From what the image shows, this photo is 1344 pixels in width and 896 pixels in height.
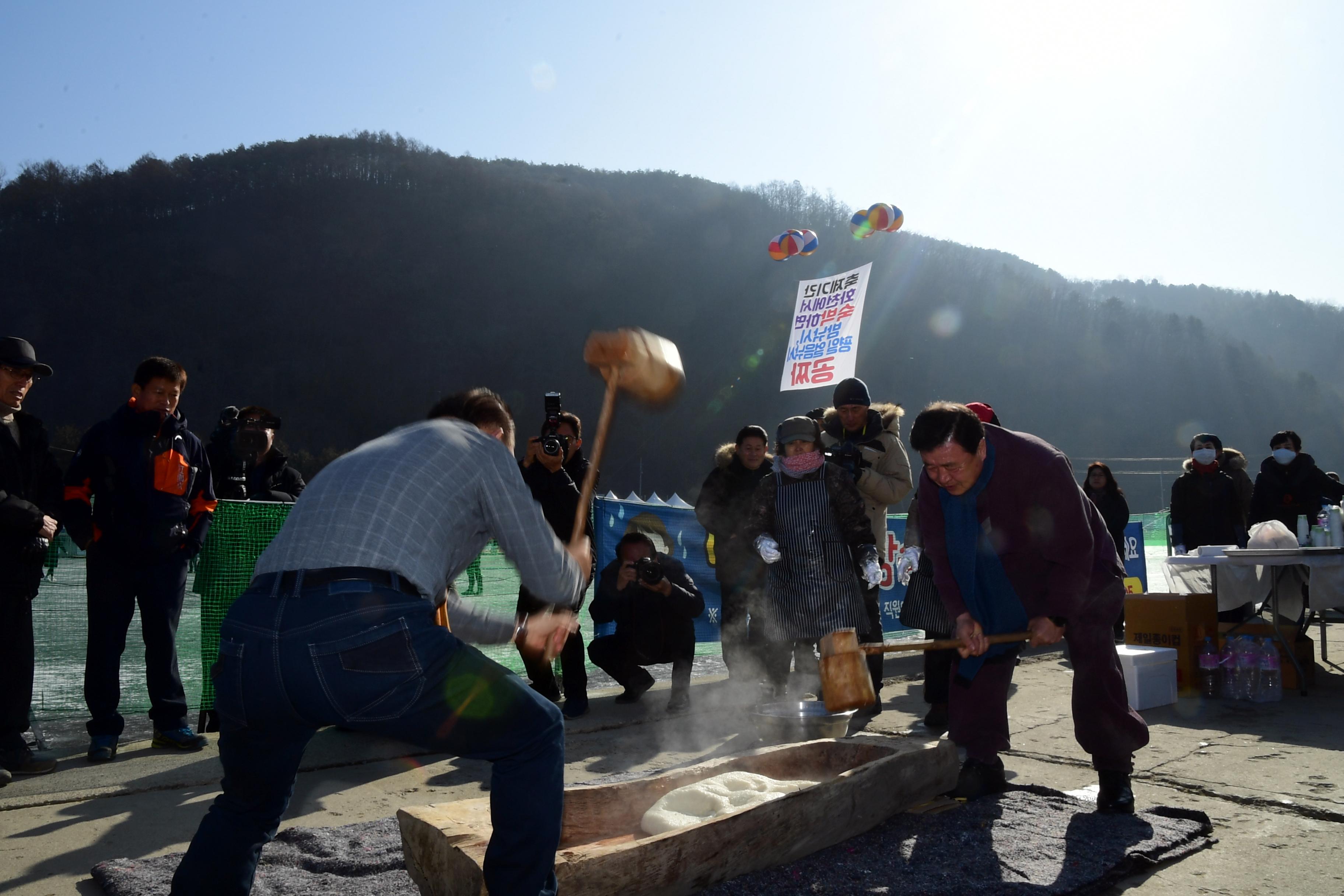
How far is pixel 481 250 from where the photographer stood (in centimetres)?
8906

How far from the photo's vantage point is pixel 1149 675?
606cm

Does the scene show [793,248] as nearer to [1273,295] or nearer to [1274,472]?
[1274,472]

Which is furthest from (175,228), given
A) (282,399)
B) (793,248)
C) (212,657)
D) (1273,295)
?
(1273,295)

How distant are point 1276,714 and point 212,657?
6537mm

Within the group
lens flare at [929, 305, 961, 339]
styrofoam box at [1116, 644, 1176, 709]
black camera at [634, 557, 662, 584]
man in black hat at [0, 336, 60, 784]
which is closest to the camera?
man in black hat at [0, 336, 60, 784]

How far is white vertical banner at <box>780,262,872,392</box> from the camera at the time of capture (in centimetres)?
1165

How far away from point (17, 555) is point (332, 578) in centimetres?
329

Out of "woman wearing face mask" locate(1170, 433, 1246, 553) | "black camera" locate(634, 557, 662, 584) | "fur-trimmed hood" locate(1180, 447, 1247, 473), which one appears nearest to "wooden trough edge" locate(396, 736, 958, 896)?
"black camera" locate(634, 557, 662, 584)

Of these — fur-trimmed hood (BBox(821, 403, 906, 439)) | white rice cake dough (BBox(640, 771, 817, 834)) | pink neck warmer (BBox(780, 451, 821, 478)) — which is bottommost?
white rice cake dough (BBox(640, 771, 817, 834))

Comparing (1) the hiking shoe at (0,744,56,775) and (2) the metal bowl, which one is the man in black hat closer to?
(1) the hiking shoe at (0,744,56,775)

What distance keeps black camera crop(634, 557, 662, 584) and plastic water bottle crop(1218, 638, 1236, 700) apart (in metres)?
3.87

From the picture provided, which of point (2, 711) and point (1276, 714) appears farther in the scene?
point (1276, 714)

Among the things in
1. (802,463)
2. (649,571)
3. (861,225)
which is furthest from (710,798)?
(861,225)

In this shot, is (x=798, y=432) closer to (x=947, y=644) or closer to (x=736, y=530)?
(x=736, y=530)
